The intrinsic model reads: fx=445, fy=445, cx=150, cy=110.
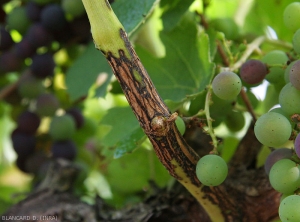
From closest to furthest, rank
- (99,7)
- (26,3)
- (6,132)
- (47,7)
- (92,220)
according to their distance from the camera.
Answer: (99,7) < (92,220) < (47,7) < (26,3) < (6,132)

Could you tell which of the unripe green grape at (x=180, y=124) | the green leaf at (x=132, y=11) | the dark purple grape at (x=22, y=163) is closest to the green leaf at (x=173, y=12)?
the green leaf at (x=132, y=11)

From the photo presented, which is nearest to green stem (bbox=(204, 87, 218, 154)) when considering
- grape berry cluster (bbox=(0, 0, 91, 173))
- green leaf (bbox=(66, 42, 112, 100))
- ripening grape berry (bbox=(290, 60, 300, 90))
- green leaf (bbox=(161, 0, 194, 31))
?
ripening grape berry (bbox=(290, 60, 300, 90))

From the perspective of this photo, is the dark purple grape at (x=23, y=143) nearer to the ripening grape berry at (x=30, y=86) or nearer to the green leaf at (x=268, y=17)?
the ripening grape berry at (x=30, y=86)

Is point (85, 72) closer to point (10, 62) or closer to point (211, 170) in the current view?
point (10, 62)

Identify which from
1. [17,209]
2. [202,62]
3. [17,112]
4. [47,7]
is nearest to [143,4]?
[202,62]

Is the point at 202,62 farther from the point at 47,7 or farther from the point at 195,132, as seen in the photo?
the point at 47,7

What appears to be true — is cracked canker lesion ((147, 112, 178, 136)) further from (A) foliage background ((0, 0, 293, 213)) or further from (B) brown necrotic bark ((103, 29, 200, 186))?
(A) foliage background ((0, 0, 293, 213))

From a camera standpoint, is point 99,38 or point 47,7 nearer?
point 99,38
